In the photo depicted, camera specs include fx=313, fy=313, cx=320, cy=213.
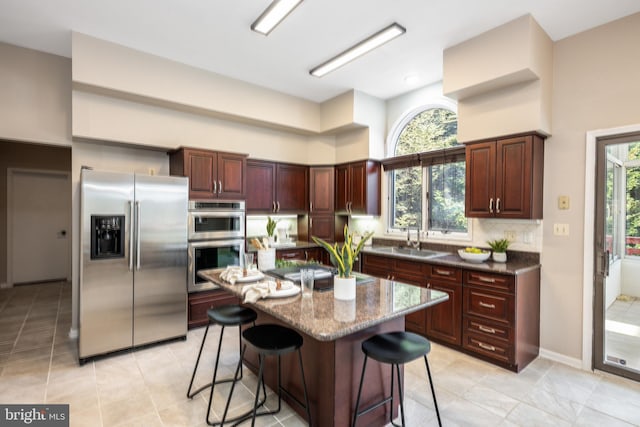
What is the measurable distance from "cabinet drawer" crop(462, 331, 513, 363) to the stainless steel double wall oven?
2812 mm

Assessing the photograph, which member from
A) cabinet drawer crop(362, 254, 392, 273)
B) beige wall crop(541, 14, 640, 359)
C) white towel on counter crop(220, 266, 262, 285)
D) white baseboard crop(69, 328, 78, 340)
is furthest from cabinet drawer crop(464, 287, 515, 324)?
white baseboard crop(69, 328, 78, 340)

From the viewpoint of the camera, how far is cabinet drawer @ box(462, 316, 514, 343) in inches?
115

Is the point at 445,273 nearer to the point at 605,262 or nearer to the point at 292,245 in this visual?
the point at 605,262

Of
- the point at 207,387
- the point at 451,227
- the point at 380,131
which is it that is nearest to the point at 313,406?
the point at 207,387

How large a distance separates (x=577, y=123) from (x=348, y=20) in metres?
2.44

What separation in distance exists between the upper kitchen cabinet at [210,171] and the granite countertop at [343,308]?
6.14ft

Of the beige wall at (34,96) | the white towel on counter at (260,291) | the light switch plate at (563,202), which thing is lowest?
the white towel on counter at (260,291)

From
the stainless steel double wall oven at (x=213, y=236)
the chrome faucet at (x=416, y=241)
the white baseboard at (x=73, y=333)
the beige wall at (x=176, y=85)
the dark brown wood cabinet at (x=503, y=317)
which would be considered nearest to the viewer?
the dark brown wood cabinet at (x=503, y=317)

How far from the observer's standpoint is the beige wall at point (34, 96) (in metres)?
3.42

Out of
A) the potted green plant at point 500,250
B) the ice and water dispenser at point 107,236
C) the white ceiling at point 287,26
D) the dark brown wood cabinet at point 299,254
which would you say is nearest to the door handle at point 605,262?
the potted green plant at point 500,250

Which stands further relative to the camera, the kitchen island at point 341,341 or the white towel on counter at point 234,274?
the white towel on counter at point 234,274

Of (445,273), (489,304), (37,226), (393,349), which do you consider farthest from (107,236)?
(37,226)

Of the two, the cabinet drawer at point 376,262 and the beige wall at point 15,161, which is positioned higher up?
the beige wall at point 15,161

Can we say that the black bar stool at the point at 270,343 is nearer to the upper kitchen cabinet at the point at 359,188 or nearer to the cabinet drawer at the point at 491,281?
the cabinet drawer at the point at 491,281
